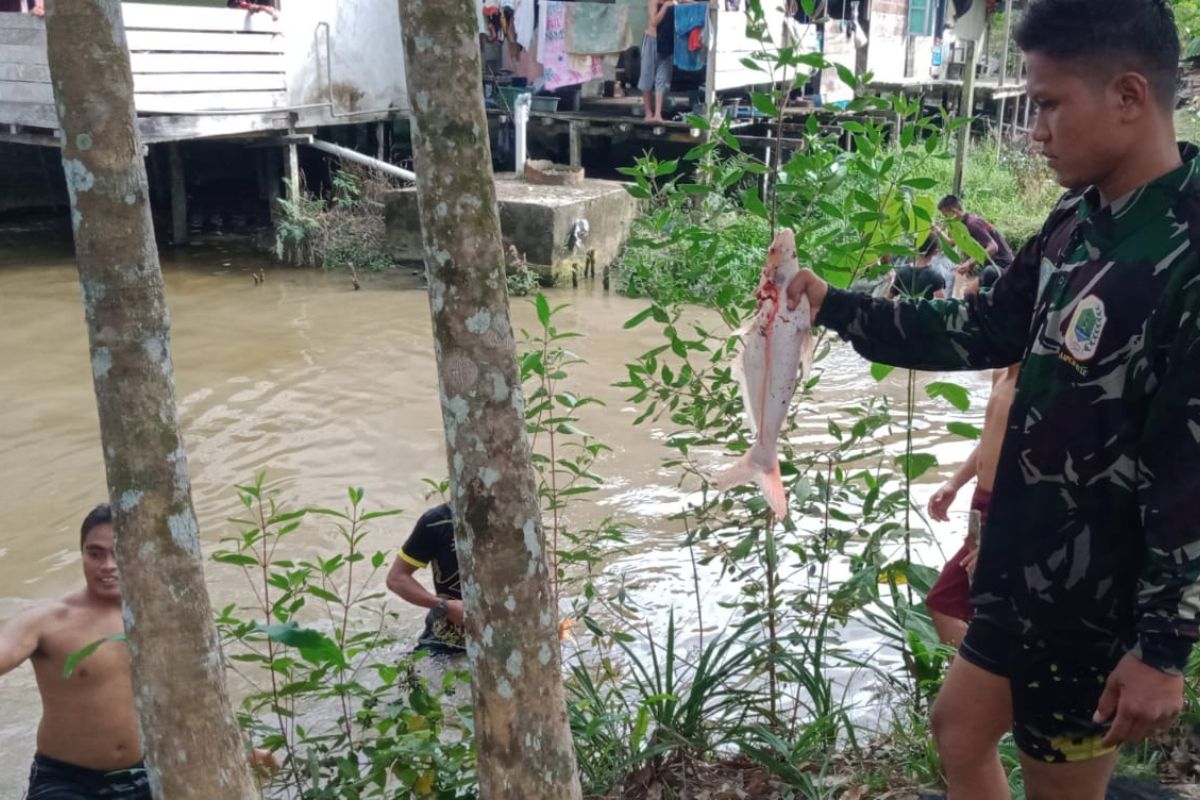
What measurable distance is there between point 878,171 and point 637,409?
20.3 ft

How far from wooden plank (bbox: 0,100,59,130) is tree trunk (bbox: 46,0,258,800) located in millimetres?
11394

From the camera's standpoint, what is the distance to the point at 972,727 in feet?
6.82

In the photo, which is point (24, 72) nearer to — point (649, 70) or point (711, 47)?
→ point (649, 70)

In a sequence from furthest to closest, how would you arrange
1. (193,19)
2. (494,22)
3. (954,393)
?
1. (494,22)
2. (193,19)
3. (954,393)

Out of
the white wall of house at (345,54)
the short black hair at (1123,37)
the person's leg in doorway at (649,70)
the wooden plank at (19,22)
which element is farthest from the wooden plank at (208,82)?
the short black hair at (1123,37)

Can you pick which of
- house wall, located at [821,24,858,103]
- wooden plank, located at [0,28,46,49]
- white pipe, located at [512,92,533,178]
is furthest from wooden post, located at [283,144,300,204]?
house wall, located at [821,24,858,103]

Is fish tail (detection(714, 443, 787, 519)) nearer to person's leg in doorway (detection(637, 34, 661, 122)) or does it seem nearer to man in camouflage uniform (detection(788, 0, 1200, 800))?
man in camouflage uniform (detection(788, 0, 1200, 800))

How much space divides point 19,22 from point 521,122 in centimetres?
627

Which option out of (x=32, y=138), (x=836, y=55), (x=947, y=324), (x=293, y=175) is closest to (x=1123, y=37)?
(x=947, y=324)

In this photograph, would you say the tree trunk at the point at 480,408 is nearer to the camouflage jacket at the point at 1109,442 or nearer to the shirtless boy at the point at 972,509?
the camouflage jacket at the point at 1109,442

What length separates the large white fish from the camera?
253cm

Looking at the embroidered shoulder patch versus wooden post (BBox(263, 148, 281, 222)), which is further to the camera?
wooden post (BBox(263, 148, 281, 222))

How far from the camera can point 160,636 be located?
2.12 m

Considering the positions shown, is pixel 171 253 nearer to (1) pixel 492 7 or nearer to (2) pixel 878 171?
(1) pixel 492 7
